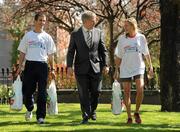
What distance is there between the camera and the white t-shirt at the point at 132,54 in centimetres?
957

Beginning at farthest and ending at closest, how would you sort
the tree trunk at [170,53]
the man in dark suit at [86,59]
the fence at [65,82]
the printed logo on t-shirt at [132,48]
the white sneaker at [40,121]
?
the fence at [65,82] < the tree trunk at [170,53] < the printed logo on t-shirt at [132,48] < the man in dark suit at [86,59] < the white sneaker at [40,121]

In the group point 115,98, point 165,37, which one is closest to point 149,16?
point 165,37

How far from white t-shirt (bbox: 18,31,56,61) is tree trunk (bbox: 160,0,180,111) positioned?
499 centimetres

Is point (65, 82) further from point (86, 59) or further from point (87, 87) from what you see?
point (86, 59)

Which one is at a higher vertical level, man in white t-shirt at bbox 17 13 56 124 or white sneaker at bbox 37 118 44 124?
man in white t-shirt at bbox 17 13 56 124

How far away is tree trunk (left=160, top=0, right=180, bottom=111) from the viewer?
44.5 feet

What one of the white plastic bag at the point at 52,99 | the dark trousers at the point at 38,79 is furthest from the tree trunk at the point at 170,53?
the dark trousers at the point at 38,79

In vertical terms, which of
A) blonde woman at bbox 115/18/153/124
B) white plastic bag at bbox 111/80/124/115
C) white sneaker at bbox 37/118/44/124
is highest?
blonde woman at bbox 115/18/153/124

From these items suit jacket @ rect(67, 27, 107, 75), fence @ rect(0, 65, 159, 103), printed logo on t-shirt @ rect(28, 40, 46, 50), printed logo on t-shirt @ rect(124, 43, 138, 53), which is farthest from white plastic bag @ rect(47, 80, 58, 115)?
fence @ rect(0, 65, 159, 103)

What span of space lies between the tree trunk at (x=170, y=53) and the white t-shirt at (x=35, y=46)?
16.4ft

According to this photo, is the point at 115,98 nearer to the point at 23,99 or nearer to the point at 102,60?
the point at 102,60

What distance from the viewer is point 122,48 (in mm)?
9656

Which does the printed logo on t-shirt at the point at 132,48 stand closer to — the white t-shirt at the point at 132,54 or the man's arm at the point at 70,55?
the white t-shirt at the point at 132,54

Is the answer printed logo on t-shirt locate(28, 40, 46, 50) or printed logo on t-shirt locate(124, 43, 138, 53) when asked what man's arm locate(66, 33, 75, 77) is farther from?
printed logo on t-shirt locate(124, 43, 138, 53)
